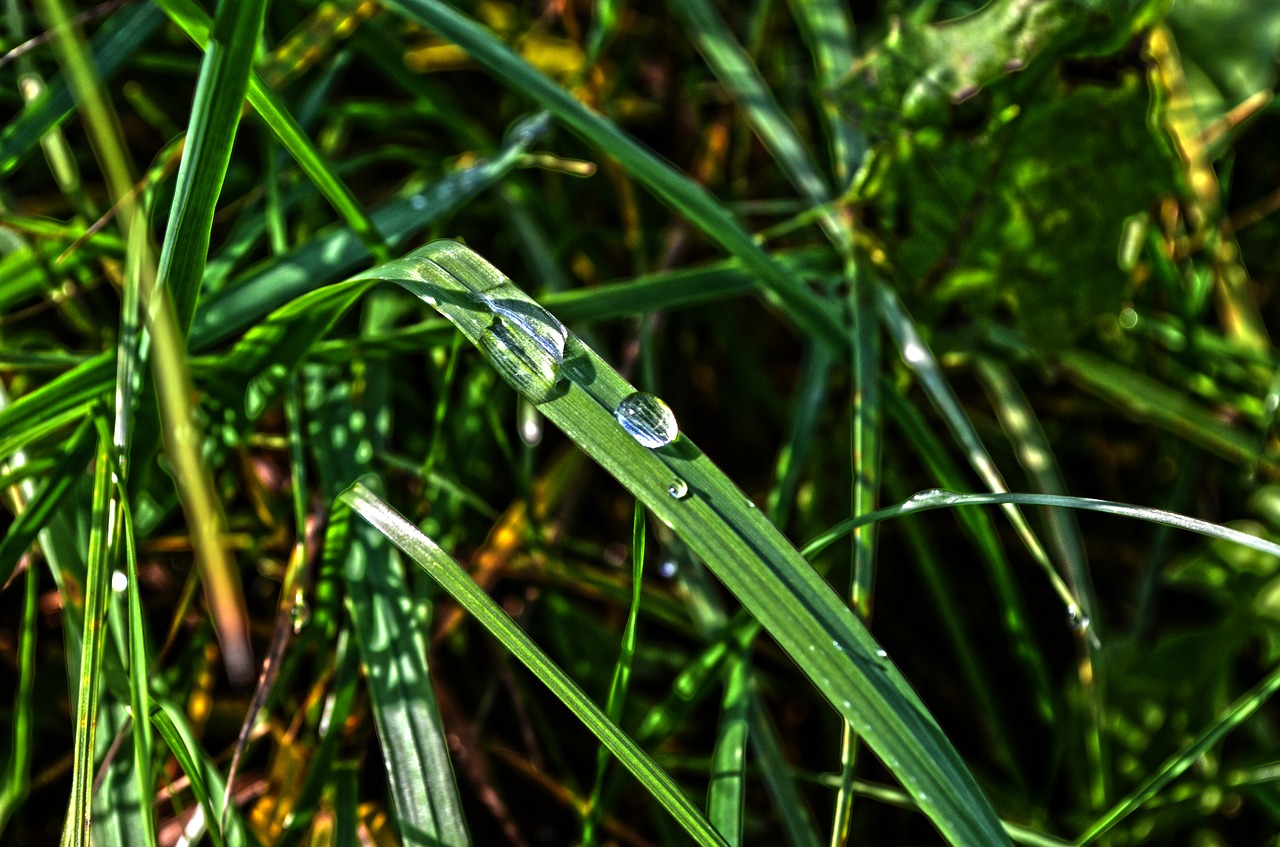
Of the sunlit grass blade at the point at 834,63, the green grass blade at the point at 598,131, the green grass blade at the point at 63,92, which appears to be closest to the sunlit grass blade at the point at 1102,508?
the green grass blade at the point at 598,131

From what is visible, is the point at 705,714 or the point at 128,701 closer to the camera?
the point at 128,701

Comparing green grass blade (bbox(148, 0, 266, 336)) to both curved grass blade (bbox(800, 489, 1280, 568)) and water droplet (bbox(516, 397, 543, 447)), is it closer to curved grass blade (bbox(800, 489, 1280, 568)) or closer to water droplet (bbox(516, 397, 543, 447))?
water droplet (bbox(516, 397, 543, 447))

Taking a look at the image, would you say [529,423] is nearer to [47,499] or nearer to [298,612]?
[298,612]

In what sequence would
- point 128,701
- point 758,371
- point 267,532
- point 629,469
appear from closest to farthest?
point 629,469
point 128,701
point 267,532
point 758,371

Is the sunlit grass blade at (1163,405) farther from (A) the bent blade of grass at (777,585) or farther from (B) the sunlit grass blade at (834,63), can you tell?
(A) the bent blade of grass at (777,585)

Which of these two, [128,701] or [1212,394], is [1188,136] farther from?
[128,701]

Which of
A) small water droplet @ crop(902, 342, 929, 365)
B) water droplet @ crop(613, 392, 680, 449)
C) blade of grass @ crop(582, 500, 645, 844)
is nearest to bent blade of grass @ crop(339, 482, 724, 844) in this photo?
blade of grass @ crop(582, 500, 645, 844)

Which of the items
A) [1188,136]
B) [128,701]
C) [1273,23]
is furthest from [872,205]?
[128,701]

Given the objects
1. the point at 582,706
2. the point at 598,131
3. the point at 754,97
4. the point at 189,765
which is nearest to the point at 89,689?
the point at 189,765
